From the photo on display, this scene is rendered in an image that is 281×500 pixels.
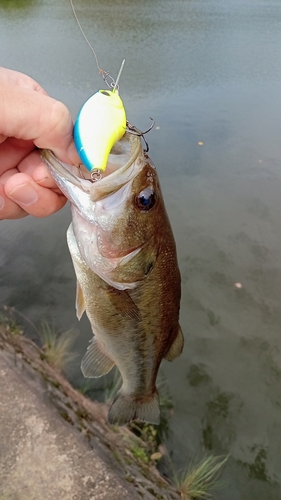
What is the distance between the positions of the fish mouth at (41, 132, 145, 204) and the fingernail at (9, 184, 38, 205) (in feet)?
0.74

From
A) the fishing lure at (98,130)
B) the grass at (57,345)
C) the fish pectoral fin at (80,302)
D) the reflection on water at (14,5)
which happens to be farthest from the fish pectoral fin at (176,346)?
the reflection on water at (14,5)

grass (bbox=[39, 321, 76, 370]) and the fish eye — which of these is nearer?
the fish eye

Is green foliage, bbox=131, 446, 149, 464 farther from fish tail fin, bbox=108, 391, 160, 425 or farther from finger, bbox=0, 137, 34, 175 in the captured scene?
finger, bbox=0, 137, 34, 175

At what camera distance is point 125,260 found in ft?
5.44

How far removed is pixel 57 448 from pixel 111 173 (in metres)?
2.02

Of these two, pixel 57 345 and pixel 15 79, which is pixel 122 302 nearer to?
pixel 15 79

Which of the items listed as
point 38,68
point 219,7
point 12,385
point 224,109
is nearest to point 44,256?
point 12,385

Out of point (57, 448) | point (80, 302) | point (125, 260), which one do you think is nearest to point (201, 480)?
point (57, 448)

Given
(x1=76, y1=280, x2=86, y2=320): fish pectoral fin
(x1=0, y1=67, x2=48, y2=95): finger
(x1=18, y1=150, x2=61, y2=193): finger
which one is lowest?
(x1=76, y1=280, x2=86, y2=320): fish pectoral fin

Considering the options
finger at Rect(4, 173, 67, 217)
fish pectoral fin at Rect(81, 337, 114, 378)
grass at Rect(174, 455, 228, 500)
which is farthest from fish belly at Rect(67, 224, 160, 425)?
grass at Rect(174, 455, 228, 500)

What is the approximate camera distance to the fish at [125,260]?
1.53m

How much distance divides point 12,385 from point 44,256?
242 centimetres

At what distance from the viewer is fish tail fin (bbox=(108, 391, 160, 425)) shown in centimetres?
224

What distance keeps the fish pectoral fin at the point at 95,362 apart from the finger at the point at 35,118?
1.09 m
